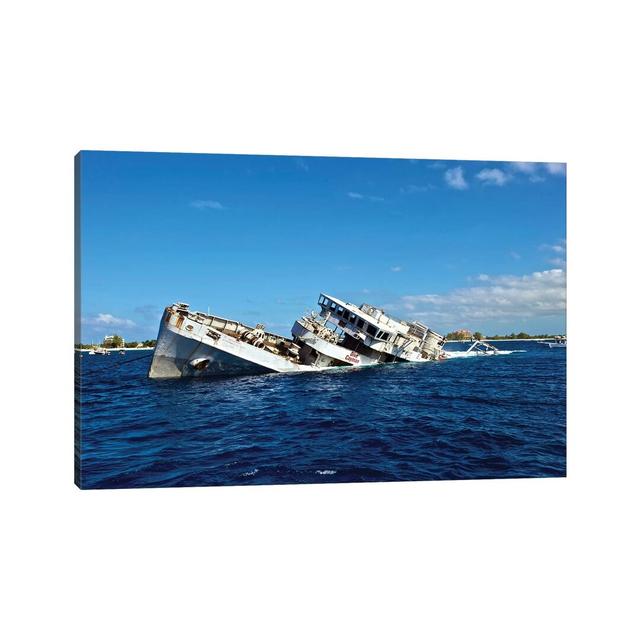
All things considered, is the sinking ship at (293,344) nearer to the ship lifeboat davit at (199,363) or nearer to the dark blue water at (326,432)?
the ship lifeboat davit at (199,363)

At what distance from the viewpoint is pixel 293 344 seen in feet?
69.2

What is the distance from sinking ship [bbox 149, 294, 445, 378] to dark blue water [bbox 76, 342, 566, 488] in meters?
2.05

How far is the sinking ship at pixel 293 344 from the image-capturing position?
17.0 meters

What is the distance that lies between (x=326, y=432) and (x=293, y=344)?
10101 mm

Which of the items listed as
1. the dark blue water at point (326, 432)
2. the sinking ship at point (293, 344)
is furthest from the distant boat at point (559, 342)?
the sinking ship at point (293, 344)

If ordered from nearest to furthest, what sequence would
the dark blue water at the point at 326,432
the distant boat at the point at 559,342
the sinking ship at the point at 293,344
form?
the dark blue water at the point at 326,432 < the distant boat at the point at 559,342 < the sinking ship at the point at 293,344

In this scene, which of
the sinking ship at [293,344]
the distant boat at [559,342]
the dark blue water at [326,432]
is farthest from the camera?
the sinking ship at [293,344]

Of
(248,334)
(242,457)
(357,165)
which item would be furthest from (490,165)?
(248,334)

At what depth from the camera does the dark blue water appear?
9461mm

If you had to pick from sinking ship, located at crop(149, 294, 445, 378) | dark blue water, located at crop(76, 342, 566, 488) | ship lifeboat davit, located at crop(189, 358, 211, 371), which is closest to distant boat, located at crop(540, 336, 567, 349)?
dark blue water, located at crop(76, 342, 566, 488)

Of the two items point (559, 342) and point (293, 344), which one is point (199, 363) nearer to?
point (293, 344)

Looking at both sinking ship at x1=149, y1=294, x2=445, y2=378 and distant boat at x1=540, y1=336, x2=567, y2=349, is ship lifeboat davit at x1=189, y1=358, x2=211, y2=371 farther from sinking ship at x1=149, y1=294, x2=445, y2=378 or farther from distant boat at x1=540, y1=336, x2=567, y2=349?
distant boat at x1=540, y1=336, x2=567, y2=349

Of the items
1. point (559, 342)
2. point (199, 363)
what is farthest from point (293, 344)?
point (559, 342)

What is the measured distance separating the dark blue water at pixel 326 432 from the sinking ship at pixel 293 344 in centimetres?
205
